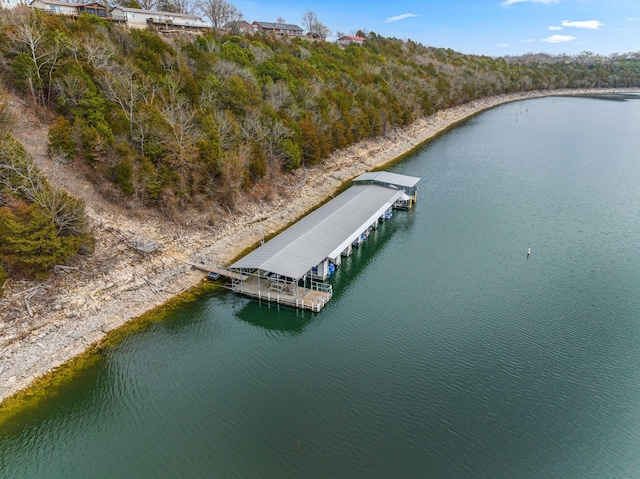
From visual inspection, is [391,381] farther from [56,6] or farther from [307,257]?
[56,6]

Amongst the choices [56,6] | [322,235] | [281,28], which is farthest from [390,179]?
[281,28]

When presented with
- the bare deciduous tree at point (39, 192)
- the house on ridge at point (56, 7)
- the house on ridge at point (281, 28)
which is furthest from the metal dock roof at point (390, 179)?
the house on ridge at point (281, 28)

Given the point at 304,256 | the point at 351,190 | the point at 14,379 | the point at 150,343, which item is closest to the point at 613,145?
the point at 351,190

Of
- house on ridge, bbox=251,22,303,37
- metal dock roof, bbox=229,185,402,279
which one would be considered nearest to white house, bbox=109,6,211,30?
house on ridge, bbox=251,22,303,37

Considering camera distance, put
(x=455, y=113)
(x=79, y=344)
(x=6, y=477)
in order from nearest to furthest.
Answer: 1. (x=6, y=477)
2. (x=79, y=344)
3. (x=455, y=113)

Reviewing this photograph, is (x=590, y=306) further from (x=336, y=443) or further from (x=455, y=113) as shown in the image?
(x=455, y=113)

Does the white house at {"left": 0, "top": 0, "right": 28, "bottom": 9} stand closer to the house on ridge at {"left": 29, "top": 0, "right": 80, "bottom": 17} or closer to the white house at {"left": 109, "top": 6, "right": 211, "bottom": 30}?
the house on ridge at {"left": 29, "top": 0, "right": 80, "bottom": 17}

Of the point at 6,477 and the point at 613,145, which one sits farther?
the point at 613,145
